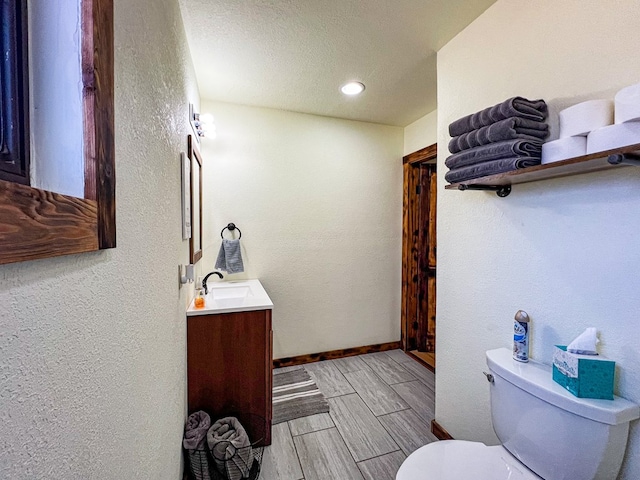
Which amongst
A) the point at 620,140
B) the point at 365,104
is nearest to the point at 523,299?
the point at 620,140

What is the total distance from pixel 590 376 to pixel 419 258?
208cm

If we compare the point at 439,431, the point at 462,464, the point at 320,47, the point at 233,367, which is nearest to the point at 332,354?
the point at 439,431

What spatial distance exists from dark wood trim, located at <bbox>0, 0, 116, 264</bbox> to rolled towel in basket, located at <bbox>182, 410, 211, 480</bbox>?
1.31 metres

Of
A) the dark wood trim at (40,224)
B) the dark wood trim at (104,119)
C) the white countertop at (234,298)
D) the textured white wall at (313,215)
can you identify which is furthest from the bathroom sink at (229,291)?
the dark wood trim at (40,224)

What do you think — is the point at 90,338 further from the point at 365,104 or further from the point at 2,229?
the point at 365,104

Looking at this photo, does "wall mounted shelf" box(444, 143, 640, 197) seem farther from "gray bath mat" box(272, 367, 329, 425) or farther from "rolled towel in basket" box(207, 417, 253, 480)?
"gray bath mat" box(272, 367, 329, 425)

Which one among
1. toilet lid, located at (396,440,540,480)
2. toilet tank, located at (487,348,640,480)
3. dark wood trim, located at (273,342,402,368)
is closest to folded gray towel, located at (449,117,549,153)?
toilet tank, located at (487,348,640,480)

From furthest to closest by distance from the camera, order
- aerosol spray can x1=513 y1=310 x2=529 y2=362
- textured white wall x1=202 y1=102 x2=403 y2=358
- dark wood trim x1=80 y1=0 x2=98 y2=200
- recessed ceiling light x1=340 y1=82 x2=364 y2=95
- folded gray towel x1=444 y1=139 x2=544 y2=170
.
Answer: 1. textured white wall x1=202 y1=102 x2=403 y2=358
2. recessed ceiling light x1=340 y1=82 x2=364 y2=95
3. aerosol spray can x1=513 y1=310 x2=529 y2=362
4. folded gray towel x1=444 y1=139 x2=544 y2=170
5. dark wood trim x1=80 y1=0 x2=98 y2=200

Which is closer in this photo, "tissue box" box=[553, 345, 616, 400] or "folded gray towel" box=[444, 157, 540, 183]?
"tissue box" box=[553, 345, 616, 400]

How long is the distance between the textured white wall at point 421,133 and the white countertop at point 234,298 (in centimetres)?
196

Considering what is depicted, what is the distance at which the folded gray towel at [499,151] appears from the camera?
1065 millimetres

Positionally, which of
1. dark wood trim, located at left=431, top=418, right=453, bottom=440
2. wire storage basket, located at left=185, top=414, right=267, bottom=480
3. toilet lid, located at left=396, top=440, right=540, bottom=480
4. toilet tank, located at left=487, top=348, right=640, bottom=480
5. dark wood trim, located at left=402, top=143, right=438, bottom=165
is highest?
dark wood trim, located at left=402, top=143, right=438, bottom=165

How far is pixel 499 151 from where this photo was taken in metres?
1.12

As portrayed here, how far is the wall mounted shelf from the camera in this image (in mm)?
809
